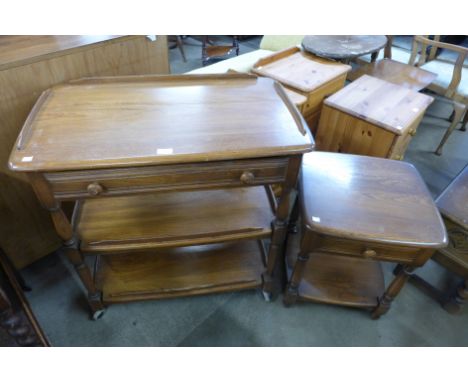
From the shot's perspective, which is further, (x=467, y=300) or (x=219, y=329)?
(x=467, y=300)

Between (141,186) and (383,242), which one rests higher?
(141,186)

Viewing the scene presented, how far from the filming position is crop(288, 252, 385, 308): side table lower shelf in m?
1.33

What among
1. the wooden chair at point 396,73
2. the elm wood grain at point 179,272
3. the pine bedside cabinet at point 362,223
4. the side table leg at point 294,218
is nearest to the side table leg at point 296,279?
the pine bedside cabinet at point 362,223

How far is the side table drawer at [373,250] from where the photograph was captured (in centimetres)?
100

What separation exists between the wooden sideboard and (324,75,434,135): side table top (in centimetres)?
92

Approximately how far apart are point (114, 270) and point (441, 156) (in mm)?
2388

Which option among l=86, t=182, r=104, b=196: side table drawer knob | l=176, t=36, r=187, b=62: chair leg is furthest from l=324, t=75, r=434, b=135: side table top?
l=176, t=36, r=187, b=62: chair leg

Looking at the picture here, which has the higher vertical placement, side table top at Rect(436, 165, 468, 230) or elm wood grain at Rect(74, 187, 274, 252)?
elm wood grain at Rect(74, 187, 274, 252)

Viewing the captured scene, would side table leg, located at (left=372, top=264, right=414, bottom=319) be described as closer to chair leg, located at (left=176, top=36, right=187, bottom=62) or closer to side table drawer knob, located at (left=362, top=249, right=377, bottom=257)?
side table drawer knob, located at (left=362, top=249, right=377, bottom=257)

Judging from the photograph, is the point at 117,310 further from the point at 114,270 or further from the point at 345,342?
the point at 345,342

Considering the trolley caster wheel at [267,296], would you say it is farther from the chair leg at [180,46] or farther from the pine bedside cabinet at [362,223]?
the chair leg at [180,46]
